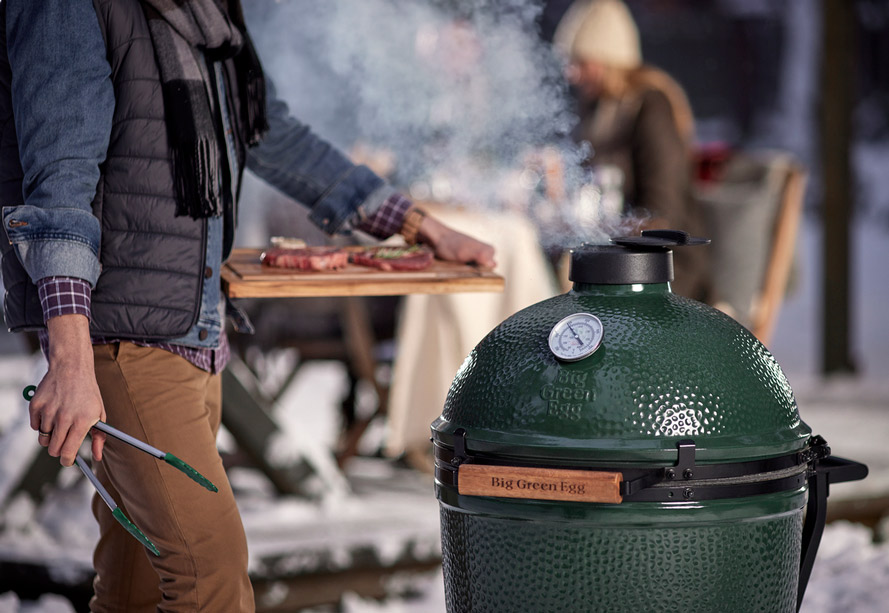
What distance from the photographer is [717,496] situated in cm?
183

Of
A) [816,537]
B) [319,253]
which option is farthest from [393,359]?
[816,537]

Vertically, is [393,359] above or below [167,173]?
below

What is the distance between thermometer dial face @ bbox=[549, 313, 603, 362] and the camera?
1.87m

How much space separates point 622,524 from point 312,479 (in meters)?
2.36

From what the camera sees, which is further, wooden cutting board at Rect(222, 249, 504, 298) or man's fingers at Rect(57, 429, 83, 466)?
wooden cutting board at Rect(222, 249, 504, 298)

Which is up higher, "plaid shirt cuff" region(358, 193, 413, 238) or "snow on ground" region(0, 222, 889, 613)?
"plaid shirt cuff" region(358, 193, 413, 238)

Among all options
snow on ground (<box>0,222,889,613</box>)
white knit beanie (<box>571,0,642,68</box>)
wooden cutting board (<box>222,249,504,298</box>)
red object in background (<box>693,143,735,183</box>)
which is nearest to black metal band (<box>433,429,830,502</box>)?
wooden cutting board (<box>222,249,504,298</box>)

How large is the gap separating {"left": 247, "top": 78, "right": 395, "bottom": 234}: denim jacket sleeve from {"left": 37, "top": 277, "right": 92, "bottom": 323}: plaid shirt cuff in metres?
0.72

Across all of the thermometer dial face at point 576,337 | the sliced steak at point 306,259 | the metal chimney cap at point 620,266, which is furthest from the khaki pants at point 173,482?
the metal chimney cap at point 620,266

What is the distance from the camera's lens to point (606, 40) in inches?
187

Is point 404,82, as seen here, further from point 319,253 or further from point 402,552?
point 319,253

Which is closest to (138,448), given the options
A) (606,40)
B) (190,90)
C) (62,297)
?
(62,297)

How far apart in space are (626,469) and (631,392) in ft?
0.41

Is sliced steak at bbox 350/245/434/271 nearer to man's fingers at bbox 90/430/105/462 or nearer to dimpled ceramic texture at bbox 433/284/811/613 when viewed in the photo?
dimpled ceramic texture at bbox 433/284/811/613
